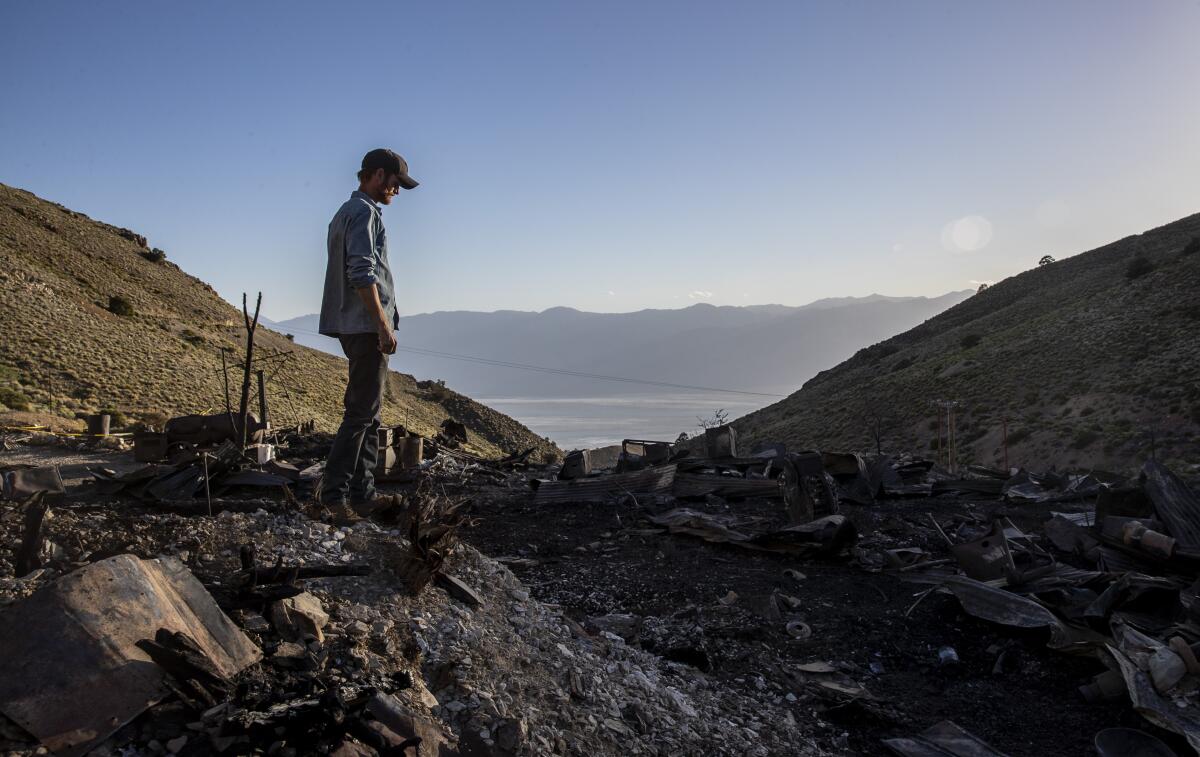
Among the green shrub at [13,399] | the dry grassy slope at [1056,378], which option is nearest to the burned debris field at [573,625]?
the dry grassy slope at [1056,378]

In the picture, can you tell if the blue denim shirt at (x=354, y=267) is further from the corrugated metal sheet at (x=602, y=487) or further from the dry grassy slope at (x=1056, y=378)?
the dry grassy slope at (x=1056, y=378)

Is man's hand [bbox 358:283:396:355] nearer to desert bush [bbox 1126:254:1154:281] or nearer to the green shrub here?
the green shrub

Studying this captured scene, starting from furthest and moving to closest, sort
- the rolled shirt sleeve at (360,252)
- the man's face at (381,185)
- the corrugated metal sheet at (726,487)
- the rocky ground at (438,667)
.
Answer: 1. the corrugated metal sheet at (726,487)
2. the man's face at (381,185)
3. the rolled shirt sleeve at (360,252)
4. the rocky ground at (438,667)

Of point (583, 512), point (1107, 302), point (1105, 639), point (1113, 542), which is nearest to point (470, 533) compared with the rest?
point (583, 512)

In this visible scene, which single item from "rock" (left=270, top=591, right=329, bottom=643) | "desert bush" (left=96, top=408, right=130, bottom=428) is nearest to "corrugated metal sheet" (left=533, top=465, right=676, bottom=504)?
"rock" (left=270, top=591, right=329, bottom=643)

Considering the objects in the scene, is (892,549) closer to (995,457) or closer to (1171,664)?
(1171,664)

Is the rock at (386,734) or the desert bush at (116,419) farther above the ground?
the desert bush at (116,419)

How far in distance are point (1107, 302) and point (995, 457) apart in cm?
1598

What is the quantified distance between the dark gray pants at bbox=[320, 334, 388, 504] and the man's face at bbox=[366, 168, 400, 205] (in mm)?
882

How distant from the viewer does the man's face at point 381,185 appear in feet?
14.8

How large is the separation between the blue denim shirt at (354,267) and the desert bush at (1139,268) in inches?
1801

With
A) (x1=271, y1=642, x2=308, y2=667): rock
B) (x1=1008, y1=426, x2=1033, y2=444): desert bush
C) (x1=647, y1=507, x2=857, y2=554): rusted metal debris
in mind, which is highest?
(x1=271, y1=642, x2=308, y2=667): rock

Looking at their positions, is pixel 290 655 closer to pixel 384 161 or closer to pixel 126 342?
pixel 384 161

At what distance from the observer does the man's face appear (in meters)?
4.51
